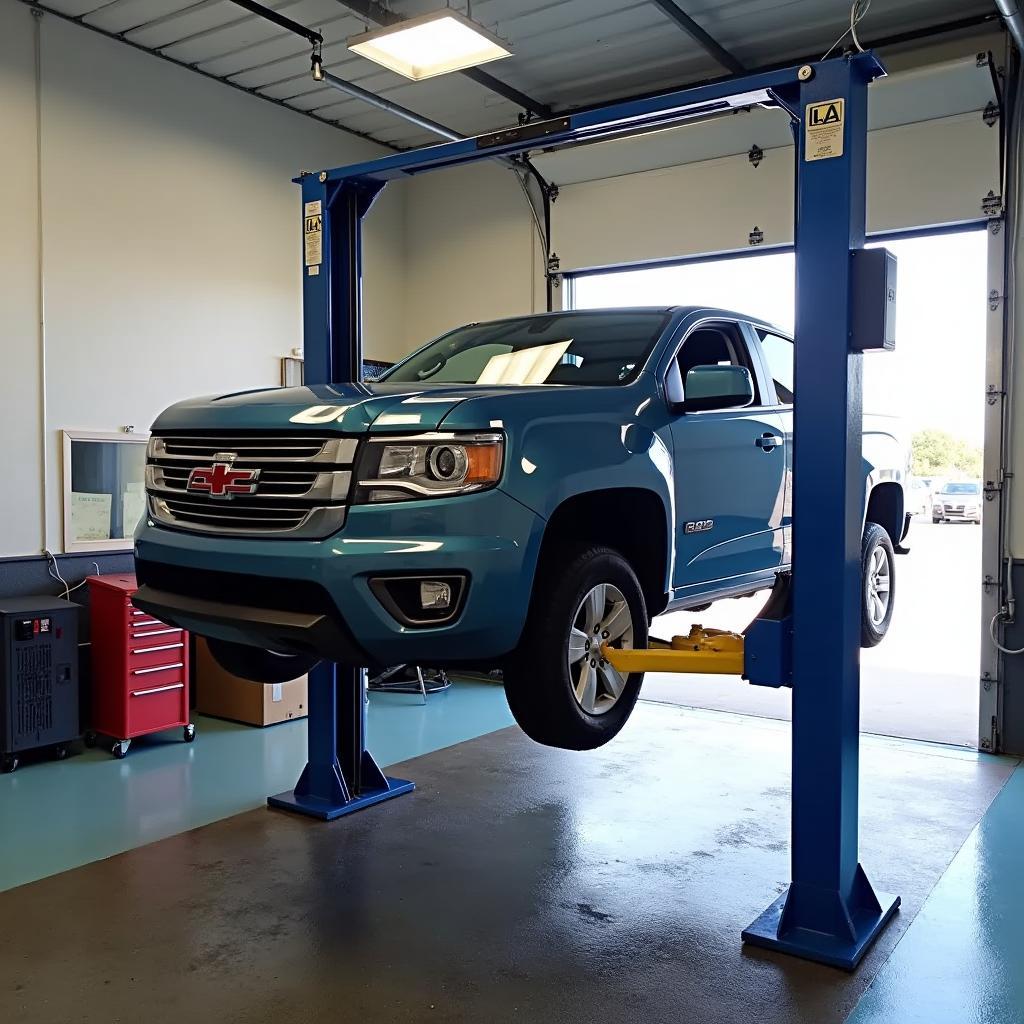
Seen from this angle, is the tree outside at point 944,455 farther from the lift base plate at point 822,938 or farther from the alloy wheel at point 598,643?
the alloy wheel at point 598,643

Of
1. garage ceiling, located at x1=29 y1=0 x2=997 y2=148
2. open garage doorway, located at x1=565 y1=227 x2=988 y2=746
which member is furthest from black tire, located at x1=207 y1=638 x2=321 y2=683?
garage ceiling, located at x1=29 y1=0 x2=997 y2=148

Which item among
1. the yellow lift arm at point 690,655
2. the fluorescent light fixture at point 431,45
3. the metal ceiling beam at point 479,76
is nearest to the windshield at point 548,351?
the yellow lift arm at point 690,655

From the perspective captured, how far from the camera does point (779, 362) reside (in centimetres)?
413

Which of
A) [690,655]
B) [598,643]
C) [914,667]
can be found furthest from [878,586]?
[914,667]

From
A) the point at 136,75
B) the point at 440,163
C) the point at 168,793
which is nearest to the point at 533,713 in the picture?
the point at 440,163

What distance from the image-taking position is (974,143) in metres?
5.27

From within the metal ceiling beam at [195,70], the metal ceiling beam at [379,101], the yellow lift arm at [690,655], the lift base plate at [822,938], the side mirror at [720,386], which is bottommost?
the lift base plate at [822,938]

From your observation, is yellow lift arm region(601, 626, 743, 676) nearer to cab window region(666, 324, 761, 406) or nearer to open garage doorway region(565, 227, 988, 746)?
cab window region(666, 324, 761, 406)

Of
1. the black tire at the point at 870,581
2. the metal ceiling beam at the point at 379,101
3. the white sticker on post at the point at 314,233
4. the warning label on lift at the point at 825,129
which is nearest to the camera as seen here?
the warning label on lift at the point at 825,129

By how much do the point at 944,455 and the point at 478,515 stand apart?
4285mm

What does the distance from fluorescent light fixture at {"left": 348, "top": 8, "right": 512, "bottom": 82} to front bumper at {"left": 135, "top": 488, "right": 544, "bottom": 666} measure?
9.99 feet

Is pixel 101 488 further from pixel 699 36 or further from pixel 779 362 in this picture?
pixel 699 36

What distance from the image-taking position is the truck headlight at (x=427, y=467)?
93.8 inches

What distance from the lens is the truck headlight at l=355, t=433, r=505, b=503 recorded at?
7.82ft
